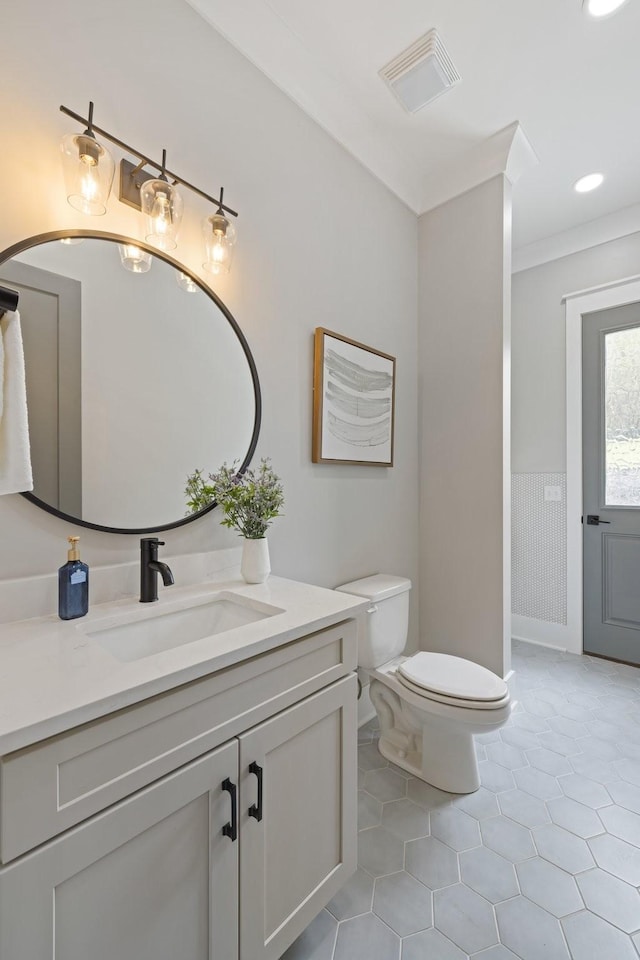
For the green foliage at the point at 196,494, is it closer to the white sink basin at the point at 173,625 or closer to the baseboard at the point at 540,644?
the white sink basin at the point at 173,625

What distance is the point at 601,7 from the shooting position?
152cm

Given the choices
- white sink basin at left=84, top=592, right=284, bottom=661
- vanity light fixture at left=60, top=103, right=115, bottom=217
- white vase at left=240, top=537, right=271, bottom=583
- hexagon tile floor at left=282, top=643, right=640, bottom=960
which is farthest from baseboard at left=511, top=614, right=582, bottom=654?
vanity light fixture at left=60, top=103, right=115, bottom=217

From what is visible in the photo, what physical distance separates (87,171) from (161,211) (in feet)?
0.64

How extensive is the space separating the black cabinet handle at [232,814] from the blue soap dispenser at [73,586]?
1.68 feet

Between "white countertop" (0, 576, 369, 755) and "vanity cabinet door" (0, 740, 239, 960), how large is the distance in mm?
174

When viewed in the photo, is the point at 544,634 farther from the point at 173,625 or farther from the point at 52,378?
the point at 52,378

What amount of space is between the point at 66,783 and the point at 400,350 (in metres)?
2.24

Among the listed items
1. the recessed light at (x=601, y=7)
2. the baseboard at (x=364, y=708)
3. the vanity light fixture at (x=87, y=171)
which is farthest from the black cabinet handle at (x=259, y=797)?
the recessed light at (x=601, y=7)

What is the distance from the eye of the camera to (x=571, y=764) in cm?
179

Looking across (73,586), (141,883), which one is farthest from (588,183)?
(141,883)

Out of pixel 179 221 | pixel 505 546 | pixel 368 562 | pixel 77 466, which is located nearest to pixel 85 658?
pixel 77 466

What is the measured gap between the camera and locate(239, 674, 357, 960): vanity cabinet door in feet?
2.85

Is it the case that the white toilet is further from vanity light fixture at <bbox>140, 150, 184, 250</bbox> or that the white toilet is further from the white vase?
vanity light fixture at <bbox>140, 150, 184, 250</bbox>

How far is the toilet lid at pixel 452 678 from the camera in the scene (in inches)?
60.2
